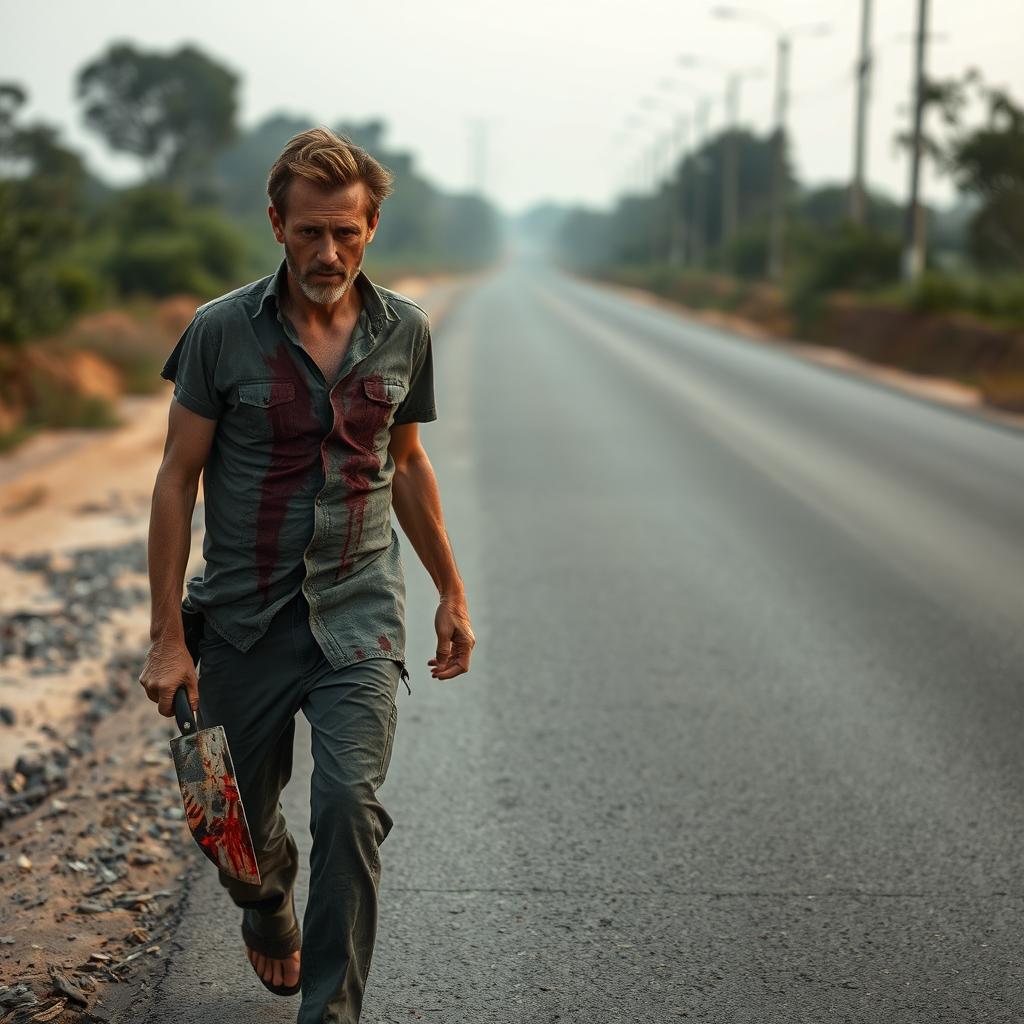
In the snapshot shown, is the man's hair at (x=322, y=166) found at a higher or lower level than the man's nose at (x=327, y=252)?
higher

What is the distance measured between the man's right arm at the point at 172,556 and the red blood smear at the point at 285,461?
0.15 metres

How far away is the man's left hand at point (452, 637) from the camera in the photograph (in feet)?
11.7

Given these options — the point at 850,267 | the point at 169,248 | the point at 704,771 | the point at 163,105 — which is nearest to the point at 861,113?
the point at 850,267

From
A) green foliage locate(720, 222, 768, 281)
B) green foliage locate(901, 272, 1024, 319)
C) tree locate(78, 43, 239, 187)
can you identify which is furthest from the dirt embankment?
tree locate(78, 43, 239, 187)

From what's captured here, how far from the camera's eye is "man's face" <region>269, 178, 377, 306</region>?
10.6 feet

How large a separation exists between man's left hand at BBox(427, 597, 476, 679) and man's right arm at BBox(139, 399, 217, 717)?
22.6 inches

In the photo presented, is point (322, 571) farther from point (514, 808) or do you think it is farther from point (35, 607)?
point (35, 607)

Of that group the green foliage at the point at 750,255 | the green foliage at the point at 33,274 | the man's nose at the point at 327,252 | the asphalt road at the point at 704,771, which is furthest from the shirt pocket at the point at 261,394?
the green foliage at the point at 750,255

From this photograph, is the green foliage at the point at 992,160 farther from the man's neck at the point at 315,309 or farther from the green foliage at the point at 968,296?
the man's neck at the point at 315,309

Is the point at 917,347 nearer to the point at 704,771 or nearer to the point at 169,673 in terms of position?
the point at 704,771

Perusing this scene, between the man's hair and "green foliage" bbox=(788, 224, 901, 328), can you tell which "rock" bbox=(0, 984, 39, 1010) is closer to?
the man's hair

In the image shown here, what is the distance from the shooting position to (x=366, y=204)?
331 centimetres

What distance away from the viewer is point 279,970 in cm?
362

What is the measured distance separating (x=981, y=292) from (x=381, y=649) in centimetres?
2651
